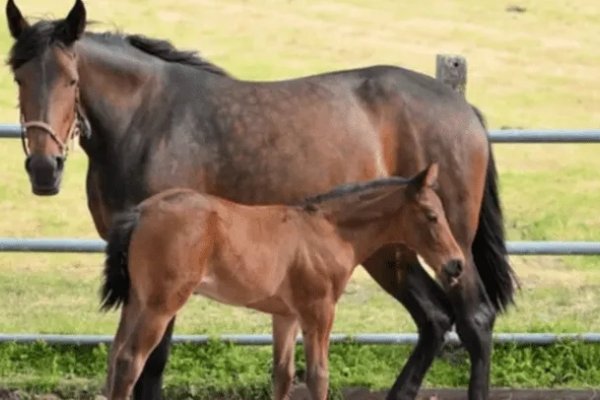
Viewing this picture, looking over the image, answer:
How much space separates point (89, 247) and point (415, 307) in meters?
1.70

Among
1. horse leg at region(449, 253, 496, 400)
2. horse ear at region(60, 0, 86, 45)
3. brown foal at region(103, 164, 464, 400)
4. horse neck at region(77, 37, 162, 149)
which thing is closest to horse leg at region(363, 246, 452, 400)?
horse leg at region(449, 253, 496, 400)

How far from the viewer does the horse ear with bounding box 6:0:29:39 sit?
6.75 m

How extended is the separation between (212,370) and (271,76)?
962cm

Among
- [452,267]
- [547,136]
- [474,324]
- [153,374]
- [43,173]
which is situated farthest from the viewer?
[547,136]

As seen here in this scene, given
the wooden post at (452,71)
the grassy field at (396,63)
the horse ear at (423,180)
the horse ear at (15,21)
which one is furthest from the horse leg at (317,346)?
the wooden post at (452,71)

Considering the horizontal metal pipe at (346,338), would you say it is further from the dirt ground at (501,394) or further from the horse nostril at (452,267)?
the horse nostril at (452,267)

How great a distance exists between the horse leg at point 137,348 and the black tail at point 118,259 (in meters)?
0.14

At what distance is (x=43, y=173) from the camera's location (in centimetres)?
652

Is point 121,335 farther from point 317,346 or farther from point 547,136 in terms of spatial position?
point 547,136

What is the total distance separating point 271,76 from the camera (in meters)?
17.5

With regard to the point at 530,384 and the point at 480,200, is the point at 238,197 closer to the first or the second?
the point at 480,200

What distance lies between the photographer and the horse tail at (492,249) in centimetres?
780

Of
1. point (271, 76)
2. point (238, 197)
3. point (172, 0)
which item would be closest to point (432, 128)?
point (238, 197)

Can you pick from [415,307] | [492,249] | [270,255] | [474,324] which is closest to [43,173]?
[270,255]
